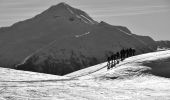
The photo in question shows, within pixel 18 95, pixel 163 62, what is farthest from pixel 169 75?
pixel 18 95

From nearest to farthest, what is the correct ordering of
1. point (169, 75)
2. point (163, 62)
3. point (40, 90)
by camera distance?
1. point (40, 90)
2. point (169, 75)
3. point (163, 62)

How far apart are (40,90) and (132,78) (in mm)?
22164

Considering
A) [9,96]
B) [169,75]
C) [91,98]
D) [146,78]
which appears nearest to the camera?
[9,96]

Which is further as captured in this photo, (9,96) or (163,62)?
(163,62)

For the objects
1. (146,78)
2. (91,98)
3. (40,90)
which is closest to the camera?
(91,98)

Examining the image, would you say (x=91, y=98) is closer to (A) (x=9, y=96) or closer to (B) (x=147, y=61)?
(A) (x=9, y=96)

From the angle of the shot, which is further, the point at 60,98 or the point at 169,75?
the point at 169,75

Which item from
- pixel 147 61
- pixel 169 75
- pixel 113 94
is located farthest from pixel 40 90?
pixel 147 61

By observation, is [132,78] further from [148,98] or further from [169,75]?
[148,98]

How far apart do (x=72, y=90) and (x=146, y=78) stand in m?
19.8

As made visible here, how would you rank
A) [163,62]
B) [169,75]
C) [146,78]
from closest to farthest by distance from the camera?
[146,78], [169,75], [163,62]

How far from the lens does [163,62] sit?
72188mm

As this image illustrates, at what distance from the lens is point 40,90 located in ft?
127

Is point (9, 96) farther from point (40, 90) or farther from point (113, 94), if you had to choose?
point (113, 94)
